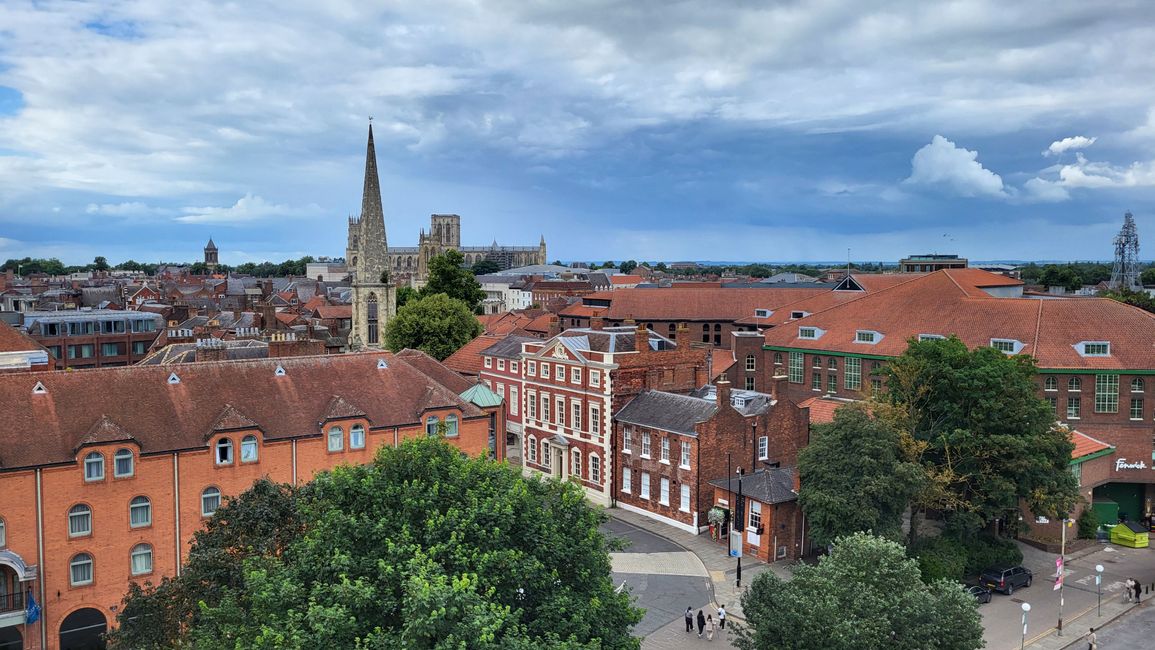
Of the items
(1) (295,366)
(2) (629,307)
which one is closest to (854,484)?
(1) (295,366)

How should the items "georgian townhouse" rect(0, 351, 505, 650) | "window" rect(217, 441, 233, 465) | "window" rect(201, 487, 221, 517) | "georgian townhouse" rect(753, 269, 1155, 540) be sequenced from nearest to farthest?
"georgian townhouse" rect(0, 351, 505, 650), "window" rect(201, 487, 221, 517), "window" rect(217, 441, 233, 465), "georgian townhouse" rect(753, 269, 1155, 540)

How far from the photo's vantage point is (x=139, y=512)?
34.9 m

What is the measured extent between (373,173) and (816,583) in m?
78.6

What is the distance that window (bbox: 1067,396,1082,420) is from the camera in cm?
5388

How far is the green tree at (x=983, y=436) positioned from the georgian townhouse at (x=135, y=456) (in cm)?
2520

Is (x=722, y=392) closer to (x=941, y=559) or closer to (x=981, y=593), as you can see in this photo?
(x=941, y=559)

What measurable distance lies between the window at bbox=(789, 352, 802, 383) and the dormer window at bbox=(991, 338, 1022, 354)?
1615cm

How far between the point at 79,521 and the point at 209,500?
5.02m

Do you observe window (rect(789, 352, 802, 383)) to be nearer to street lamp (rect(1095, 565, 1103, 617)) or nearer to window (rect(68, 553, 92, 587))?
street lamp (rect(1095, 565, 1103, 617))

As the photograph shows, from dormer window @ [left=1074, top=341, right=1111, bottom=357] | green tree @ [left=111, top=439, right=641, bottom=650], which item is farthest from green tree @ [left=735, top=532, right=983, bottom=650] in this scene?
dormer window @ [left=1074, top=341, right=1111, bottom=357]

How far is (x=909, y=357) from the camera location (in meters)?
44.0

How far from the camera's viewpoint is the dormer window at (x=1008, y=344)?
187 feet

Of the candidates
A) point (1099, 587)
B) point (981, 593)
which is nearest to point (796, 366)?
point (981, 593)

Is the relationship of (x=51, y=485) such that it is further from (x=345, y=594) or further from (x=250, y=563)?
(x=345, y=594)
